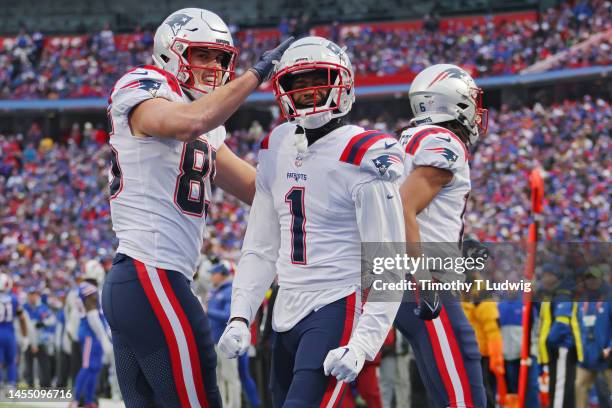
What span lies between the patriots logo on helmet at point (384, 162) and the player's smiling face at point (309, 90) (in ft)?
1.17

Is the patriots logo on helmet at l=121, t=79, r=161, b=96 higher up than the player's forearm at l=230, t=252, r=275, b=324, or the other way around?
the patriots logo on helmet at l=121, t=79, r=161, b=96

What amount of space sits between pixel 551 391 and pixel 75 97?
1009 inches

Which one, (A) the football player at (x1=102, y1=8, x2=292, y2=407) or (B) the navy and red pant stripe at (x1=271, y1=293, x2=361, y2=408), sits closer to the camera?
(B) the navy and red pant stripe at (x1=271, y1=293, x2=361, y2=408)

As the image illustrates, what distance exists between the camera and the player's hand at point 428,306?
4227mm

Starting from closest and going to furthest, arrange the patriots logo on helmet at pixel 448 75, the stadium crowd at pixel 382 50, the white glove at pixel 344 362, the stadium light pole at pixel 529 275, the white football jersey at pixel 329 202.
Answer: the white glove at pixel 344 362 → the white football jersey at pixel 329 202 → the patriots logo on helmet at pixel 448 75 → the stadium light pole at pixel 529 275 → the stadium crowd at pixel 382 50

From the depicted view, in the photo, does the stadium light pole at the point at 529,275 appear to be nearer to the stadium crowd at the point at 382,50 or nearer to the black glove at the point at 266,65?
the black glove at the point at 266,65

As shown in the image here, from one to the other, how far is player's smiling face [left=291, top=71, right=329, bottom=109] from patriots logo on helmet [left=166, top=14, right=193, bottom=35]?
2.19 feet

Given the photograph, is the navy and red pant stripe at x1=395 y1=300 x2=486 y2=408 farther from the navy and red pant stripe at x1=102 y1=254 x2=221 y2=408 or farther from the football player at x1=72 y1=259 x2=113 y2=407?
the football player at x1=72 y1=259 x2=113 y2=407

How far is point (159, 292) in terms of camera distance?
386 centimetres

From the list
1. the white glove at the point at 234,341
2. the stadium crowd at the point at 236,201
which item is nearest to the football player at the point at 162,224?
the white glove at the point at 234,341

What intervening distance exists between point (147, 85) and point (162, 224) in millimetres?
540

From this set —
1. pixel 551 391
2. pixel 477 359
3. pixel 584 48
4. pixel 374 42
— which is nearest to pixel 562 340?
pixel 551 391

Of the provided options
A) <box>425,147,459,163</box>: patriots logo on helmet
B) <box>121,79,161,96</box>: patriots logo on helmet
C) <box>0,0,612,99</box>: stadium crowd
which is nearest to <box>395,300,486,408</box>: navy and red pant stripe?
<box>425,147,459,163</box>: patriots logo on helmet

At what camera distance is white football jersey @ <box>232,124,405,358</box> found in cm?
362
